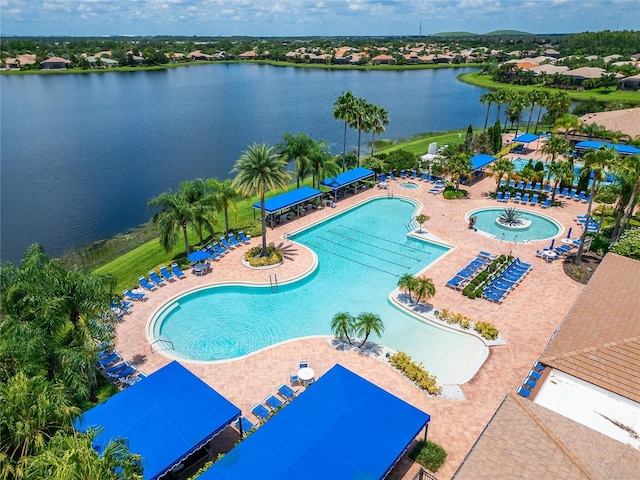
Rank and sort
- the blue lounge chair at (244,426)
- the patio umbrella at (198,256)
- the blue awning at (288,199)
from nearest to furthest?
the blue lounge chair at (244,426) → the patio umbrella at (198,256) → the blue awning at (288,199)

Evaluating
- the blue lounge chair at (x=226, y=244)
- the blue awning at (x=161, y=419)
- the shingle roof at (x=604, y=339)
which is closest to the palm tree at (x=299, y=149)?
the blue lounge chair at (x=226, y=244)

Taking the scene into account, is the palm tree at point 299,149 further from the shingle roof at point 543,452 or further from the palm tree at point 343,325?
the shingle roof at point 543,452

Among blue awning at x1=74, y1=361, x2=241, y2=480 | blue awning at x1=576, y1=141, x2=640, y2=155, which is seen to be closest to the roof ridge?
blue awning at x1=74, y1=361, x2=241, y2=480

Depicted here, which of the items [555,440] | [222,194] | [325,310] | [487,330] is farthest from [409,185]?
[555,440]

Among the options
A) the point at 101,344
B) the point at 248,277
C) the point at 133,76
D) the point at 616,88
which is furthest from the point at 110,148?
the point at 616,88

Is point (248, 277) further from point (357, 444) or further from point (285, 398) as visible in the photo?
point (357, 444)
